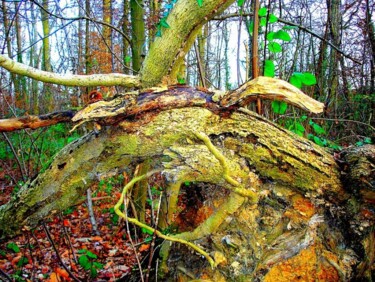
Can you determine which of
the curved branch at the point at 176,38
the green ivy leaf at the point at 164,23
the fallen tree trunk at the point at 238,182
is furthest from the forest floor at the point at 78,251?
the green ivy leaf at the point at 164,23

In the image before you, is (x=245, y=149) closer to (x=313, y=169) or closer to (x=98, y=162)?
(x=313, y=169)

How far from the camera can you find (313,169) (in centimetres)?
175

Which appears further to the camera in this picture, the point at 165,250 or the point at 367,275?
the point at 165,250

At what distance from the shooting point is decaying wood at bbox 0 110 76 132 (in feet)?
5.44

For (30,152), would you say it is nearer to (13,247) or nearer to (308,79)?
(13,247)

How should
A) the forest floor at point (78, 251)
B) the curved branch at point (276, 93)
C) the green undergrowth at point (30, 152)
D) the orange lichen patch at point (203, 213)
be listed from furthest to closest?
the green undergrowth at point (30, 152), the forest floor at point (78, 251), the orange lichen patch at point (203, 213), the curved branch at point (276, 93)

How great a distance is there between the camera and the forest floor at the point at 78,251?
2.80 metres

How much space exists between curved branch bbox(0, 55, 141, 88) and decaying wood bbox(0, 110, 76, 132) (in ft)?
0.81

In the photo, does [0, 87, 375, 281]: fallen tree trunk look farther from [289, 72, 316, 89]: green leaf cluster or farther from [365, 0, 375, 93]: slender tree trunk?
[365, 0, 375, 93]: slender tree trunk

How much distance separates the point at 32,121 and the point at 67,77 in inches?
13.7

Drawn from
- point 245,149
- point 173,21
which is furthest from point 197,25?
point 245,149

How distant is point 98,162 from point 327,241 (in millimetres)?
1437

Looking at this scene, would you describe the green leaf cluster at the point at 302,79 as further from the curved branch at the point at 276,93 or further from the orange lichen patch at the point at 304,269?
the orange lichen patch at the point at 304,269

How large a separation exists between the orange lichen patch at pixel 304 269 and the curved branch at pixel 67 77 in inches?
58.0
